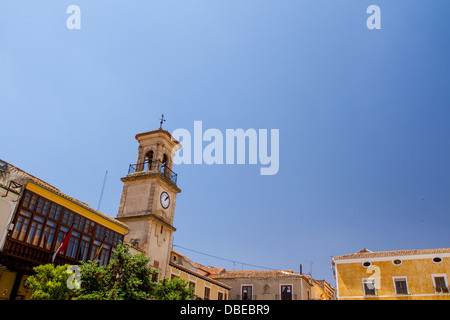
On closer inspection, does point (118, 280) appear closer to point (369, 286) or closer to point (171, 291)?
point (171, 291)

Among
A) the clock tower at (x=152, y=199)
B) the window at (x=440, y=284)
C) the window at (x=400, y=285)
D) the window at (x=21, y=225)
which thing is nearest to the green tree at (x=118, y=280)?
the window at (x=21, y=225)

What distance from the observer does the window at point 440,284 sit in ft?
99.0

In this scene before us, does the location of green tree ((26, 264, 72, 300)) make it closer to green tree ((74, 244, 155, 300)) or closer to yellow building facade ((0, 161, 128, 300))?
green tree ((74, 244, 155, 300))

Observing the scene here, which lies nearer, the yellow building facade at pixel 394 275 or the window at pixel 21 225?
the window at pixel 21 225

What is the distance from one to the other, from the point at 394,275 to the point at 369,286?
2381 mm

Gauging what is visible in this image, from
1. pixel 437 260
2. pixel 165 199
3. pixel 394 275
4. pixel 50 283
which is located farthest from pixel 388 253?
pixel 50 283

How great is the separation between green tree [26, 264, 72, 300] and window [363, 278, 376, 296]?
88.8 feet

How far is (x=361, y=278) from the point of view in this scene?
33.0 metres

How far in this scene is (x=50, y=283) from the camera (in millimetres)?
12938

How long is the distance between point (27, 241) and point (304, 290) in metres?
30.4

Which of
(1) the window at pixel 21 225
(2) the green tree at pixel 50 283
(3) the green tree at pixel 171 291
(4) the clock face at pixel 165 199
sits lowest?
(2) the green tree at pixel 50 283

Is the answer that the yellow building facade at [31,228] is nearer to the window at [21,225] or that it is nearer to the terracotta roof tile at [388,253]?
the window at [21,225]
